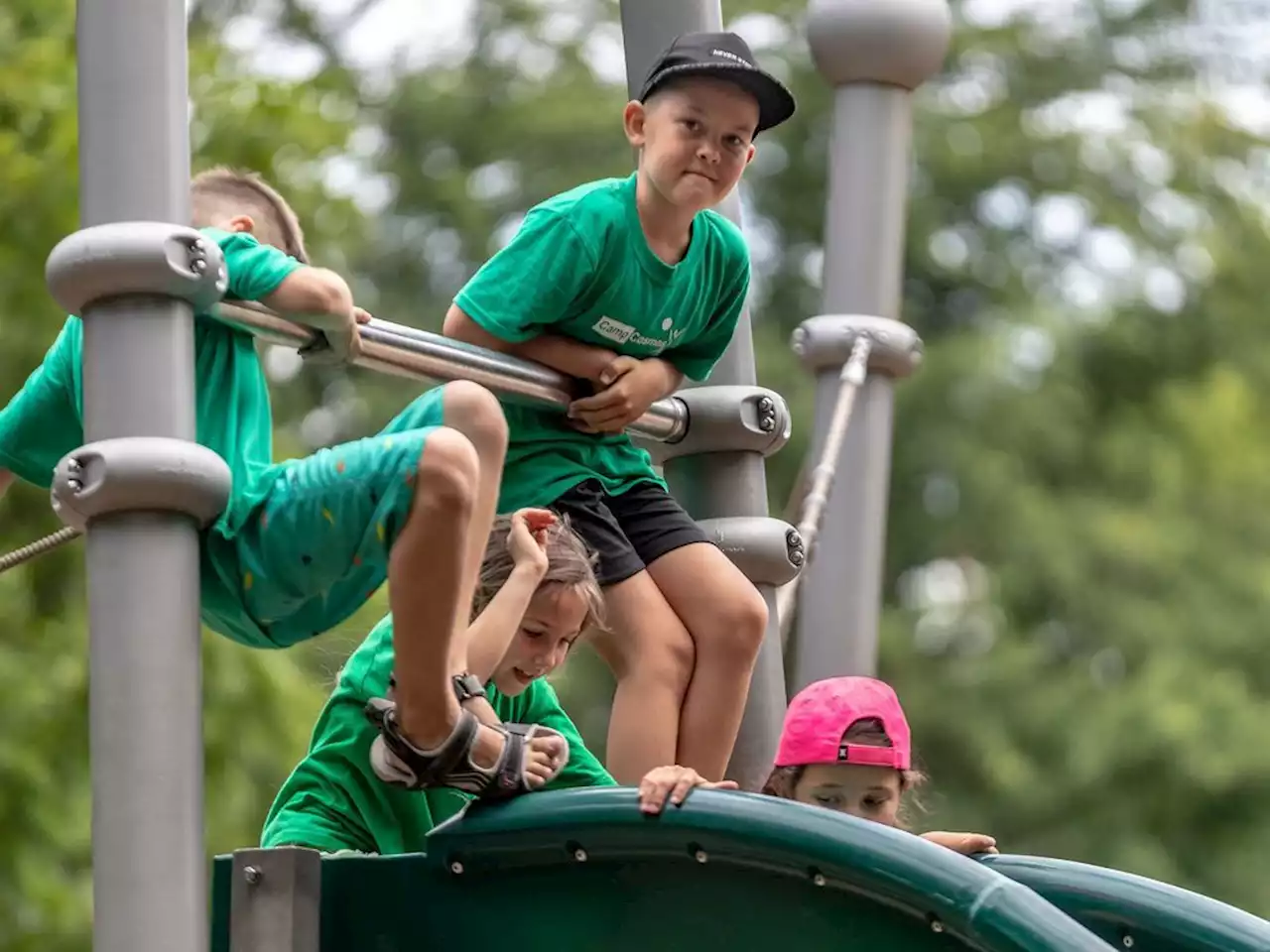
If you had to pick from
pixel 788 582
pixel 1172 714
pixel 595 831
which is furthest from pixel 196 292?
pixel 1172 714

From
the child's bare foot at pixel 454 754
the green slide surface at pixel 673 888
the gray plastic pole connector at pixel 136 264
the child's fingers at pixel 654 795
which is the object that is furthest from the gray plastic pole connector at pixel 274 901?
the gray plastic pole connector at pixel 136 264

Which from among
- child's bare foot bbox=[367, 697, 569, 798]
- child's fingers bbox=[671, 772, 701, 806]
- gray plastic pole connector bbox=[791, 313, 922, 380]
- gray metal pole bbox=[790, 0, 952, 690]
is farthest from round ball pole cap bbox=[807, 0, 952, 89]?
child's fingers bbox=[671, 772, 701, 806]

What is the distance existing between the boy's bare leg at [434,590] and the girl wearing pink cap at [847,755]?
0.87 meters

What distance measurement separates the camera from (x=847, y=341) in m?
5.05

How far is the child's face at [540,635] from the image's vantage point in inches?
143

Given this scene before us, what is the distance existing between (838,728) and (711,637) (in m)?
0.22

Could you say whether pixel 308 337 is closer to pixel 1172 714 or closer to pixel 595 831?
pixel 595 831

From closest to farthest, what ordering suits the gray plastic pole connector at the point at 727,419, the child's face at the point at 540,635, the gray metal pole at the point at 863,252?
the child's face at the point at 540,635 → the gray plastic pole connector at the point at 727,419 → the gray metal pole at the point at 863,252

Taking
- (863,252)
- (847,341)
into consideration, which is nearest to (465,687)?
(847,341)

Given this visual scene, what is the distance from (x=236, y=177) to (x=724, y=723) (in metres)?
1.03

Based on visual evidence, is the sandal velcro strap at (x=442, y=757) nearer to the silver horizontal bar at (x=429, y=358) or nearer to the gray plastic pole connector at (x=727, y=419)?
the silver horizontal bar at (x=429, y=358)

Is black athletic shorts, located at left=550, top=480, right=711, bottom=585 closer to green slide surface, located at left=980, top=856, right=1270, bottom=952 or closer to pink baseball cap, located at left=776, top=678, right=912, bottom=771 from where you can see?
pink baseball cap, located at left=776, top=678, right=912, bottom=771

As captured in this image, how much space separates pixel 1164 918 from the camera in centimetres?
350

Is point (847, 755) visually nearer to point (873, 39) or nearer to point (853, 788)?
point (853, 788)
